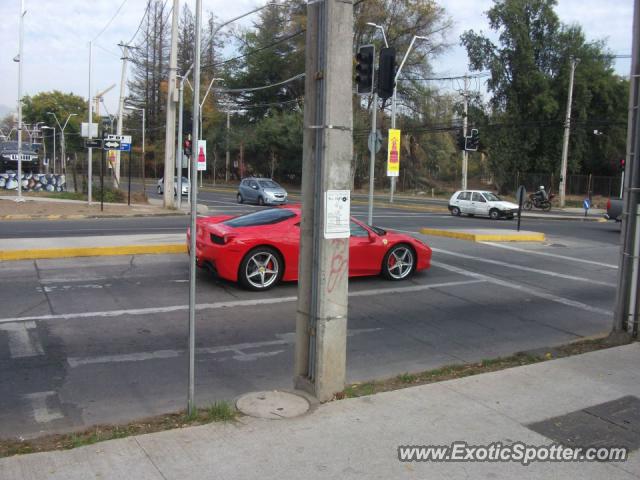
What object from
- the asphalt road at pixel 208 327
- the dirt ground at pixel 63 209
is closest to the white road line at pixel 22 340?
the asphalt road at pixel 208 327

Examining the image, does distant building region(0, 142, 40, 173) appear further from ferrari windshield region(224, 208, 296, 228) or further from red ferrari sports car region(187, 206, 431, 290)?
red ferrari sports car region(187, 206, 431, 290)

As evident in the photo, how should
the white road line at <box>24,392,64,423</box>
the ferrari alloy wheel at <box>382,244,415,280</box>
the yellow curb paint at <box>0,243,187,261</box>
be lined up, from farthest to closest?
1. the yellow curb paint at <box>0,243,187,261</box>
2. the ferrari alloy wheel at <box>382,244,415,280</box>
3. the white road line at <box>24,392,64,423</box>

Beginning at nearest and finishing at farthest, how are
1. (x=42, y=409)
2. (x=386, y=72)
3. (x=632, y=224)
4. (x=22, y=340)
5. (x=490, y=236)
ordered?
(x=42, y=409) < (x=22, y=340) < (x=632, y=224) < (x=386, y=72) < (x=490, y=236)

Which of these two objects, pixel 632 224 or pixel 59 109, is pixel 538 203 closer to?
pixel 632 224

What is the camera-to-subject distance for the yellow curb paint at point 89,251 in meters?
11.6

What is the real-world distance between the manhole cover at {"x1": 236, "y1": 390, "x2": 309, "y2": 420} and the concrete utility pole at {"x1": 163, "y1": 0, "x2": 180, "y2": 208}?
72.9 feet

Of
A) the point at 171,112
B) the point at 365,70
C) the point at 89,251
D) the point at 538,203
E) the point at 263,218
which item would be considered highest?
the point at 171,112

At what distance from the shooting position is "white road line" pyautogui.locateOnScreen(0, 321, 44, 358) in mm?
6477

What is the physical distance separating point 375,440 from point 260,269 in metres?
5.77

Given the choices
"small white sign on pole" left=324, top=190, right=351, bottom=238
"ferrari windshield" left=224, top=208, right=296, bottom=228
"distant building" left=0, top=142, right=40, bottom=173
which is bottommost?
"ferrari windshield" left=224, top=208, right=296, bottom=228

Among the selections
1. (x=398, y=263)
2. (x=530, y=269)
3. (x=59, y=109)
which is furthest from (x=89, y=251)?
(x=59, y=109)

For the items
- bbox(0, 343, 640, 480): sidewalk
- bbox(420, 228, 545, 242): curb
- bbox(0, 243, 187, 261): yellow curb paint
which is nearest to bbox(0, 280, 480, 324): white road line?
bbox(0, 243, 187, 261): yellow curb paint

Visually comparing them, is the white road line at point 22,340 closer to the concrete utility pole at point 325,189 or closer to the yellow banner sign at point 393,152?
the concrete utility pole at point 325,189

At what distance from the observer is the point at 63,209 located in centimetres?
2625
